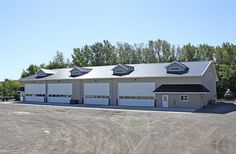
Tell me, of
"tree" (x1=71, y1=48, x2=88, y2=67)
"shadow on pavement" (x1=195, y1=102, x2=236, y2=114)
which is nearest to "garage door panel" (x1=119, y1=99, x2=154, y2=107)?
"shadow on pavement" (x1=195, y1=102, x2=236, y2=114)

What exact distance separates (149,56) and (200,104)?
43.2 meters

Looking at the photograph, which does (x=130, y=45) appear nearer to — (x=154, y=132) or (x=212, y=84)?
(x=212, y=84)

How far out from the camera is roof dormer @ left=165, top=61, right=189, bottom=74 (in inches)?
1543

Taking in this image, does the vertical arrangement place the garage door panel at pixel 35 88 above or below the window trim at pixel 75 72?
below

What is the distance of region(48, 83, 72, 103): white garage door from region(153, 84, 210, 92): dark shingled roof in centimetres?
1657

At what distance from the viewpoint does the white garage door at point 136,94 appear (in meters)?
39.8

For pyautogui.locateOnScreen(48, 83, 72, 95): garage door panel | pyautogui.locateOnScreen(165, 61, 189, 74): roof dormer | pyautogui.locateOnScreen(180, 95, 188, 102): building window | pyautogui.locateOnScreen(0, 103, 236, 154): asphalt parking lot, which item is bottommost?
pyautogui.locateOnScreen(0, 103, 236, 154): asphalt parking lot

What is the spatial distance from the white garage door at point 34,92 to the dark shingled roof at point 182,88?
76.3 ft

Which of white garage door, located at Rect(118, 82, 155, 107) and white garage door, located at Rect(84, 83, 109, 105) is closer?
white garage door, located at Rect(118, 82, 155, 107)

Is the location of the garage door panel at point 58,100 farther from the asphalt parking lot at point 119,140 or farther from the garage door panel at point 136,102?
the asphalt parking lot at point 119,140

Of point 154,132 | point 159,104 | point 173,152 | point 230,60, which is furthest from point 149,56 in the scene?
point 173,152

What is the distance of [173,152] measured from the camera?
12.4 m

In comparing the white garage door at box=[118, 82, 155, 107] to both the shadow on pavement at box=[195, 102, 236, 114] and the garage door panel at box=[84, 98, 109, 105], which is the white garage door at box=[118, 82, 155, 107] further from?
the shadow on pavement at box=[195, 102, 236, 114]

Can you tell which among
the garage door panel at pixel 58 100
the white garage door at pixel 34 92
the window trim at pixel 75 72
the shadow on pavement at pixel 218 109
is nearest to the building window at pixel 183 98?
the shadow on pavement at pixel 218 109
